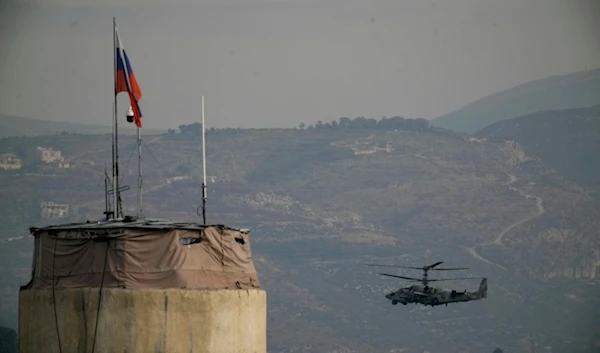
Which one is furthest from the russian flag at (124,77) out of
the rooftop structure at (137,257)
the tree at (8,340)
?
the tree at (8,340)

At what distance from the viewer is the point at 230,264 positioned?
28359 millimetres

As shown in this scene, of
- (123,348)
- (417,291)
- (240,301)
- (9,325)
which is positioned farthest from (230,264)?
(9,325)

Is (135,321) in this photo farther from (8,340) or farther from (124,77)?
(8,340)

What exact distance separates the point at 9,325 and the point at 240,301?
162239 mm

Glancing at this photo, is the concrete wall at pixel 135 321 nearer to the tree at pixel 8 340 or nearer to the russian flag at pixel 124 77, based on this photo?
the russian flag at pixel 124 77

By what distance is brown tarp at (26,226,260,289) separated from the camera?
2681 cm

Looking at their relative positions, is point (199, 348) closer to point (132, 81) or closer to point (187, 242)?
point (187, 242)

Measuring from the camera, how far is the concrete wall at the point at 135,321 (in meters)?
26.3

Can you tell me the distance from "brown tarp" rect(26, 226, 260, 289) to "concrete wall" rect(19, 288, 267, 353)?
7.9 inches

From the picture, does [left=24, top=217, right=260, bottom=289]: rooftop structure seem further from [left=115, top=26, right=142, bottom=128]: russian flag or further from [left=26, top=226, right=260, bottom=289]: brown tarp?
[left=115, top=26, right=142, bottom=128]: russian flag

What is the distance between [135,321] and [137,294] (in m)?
0.40

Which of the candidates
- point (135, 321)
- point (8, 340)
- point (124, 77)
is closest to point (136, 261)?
point (135, 321)

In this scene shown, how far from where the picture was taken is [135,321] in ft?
86.6

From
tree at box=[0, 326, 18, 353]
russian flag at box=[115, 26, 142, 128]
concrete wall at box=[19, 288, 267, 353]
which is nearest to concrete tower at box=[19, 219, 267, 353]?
concrete wall at box=[19, 288, 267, 353]
